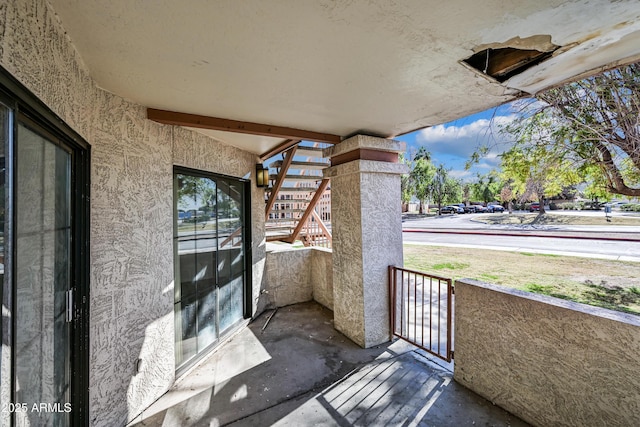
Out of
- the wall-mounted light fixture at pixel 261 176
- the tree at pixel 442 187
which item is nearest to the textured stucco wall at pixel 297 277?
the wall-mounted light fixture at pixel 261 176

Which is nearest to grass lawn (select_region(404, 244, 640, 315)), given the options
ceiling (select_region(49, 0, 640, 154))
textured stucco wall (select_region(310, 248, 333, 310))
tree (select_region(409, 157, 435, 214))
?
textured stucco wall (select_region(310, 248, 333, 310))

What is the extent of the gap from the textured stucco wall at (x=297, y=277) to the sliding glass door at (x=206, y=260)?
0.61 m

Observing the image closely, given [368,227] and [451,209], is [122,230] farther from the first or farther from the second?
[451,209]

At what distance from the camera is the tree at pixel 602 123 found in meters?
2.61

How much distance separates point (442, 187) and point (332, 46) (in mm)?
32545

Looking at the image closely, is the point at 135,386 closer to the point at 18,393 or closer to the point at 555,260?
the point at 18,393

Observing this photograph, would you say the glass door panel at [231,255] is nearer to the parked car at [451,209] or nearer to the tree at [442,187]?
the tree at [442,187]

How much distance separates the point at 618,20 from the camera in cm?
120

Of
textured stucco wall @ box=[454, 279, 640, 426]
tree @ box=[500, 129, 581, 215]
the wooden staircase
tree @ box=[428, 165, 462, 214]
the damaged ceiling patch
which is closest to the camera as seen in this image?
the damaged ceiling patch

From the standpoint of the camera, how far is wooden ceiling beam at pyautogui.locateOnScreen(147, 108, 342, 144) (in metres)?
2.21

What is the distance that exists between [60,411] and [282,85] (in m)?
2.38

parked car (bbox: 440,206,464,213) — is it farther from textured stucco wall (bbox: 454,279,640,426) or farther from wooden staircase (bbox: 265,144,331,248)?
textured stucco wall (bbox: 454,279,640,426)

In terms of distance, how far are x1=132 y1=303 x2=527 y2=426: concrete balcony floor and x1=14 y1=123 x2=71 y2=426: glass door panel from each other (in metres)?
1.03

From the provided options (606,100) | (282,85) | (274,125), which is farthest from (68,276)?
(606,100)
